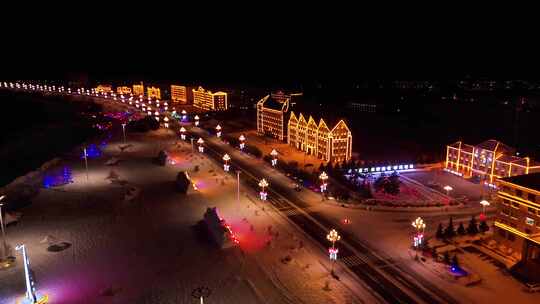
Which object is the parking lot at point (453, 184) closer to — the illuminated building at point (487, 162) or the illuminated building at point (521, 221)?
the illuminated building at point (487, 162)

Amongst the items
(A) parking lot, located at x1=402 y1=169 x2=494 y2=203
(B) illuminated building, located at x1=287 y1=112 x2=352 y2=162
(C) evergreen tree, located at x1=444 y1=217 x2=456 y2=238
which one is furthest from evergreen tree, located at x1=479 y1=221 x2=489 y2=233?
(B) illuminated building, located at x1=287 y1=112 x2=352 y2=162

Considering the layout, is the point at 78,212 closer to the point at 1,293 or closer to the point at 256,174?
the point at 1,293

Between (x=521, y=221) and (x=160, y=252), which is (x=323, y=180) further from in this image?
(x=160, y=252)

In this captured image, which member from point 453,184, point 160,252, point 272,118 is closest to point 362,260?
point 160,252

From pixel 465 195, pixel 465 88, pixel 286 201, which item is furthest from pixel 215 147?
pixel 465 88

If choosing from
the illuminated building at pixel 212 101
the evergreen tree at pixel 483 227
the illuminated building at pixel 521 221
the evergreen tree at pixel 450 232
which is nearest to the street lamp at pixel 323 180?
the evergreen tree at pixel 450 232
